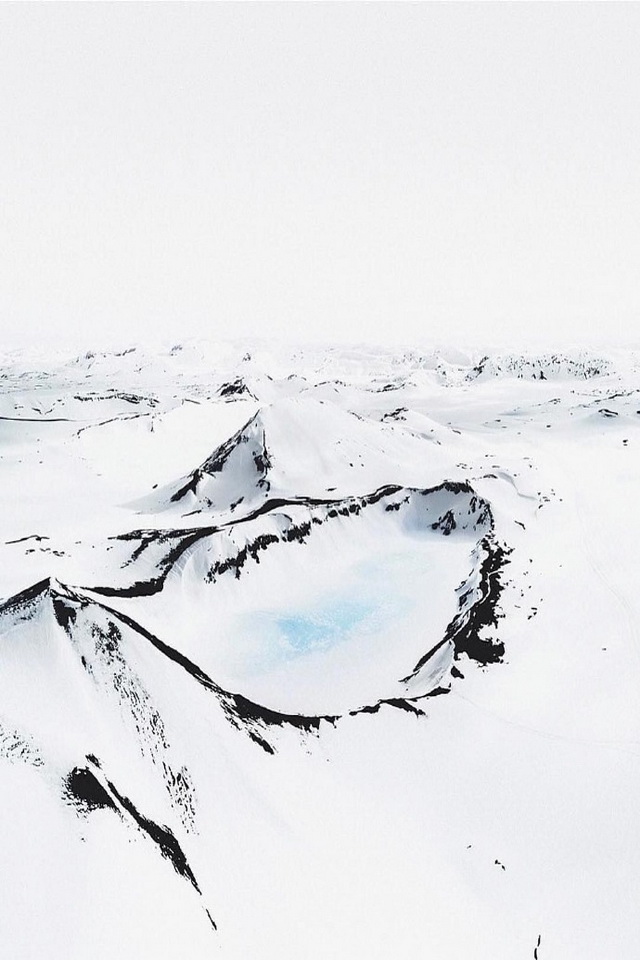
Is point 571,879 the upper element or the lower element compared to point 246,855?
lower

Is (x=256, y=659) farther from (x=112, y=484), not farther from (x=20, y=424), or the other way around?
(x=20, y=424)

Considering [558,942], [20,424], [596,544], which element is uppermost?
[20,424]

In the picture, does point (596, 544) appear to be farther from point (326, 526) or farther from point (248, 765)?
point (248, 765)

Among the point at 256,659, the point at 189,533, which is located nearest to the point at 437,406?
the point at 189,533

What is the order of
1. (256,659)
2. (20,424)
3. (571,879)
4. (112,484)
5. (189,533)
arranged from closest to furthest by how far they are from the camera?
(571,879)
(256,659)
(189,533)
(112,484)
(20,424)

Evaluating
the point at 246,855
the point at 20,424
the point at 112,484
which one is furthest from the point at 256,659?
the point at 20,424

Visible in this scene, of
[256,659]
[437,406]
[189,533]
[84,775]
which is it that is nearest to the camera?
[84,775]

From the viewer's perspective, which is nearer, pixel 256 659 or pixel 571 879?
pixel 571 879
